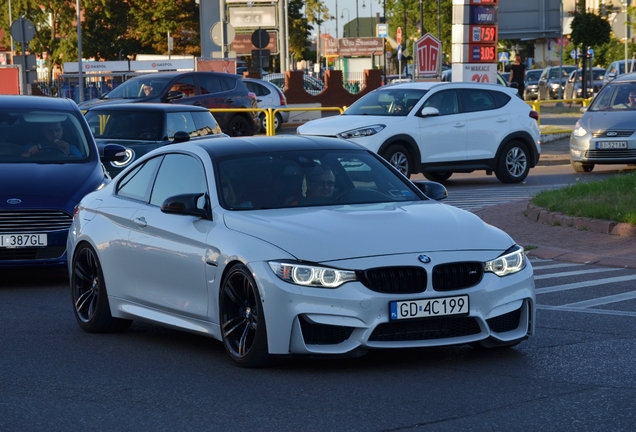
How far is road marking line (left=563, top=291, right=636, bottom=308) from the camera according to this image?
9.67m

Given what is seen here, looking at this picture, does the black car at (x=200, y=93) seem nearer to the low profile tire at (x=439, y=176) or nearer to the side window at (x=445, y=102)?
the low profile tire at (x=439, y=176)

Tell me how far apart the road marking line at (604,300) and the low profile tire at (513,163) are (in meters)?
12.0

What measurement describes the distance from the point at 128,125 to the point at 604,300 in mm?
9909

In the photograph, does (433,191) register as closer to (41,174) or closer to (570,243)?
(41,174)

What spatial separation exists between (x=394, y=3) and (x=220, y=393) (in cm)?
9529

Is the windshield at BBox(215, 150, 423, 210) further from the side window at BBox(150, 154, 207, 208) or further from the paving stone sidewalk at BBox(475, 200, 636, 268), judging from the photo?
the paving stone sidewalk at BBox(475, 200, 636, 268)

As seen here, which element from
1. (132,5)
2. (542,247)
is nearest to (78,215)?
(542,247)

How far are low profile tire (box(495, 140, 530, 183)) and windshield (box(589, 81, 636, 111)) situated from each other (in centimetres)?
207

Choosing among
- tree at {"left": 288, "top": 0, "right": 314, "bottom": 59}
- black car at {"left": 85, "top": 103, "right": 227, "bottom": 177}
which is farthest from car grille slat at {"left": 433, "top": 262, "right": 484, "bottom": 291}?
tree at {"left": 288, "top": 0, "right": 314, "bottom": 59}

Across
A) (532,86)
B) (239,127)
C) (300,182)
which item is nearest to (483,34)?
(239,127)

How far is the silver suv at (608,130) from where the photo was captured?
22.3 metres

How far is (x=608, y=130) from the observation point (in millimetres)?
22469

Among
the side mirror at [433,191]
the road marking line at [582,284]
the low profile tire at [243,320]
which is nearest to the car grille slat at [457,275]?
the low profile tire at [243,320]

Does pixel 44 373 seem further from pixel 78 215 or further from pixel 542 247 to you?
pixel 542 247
